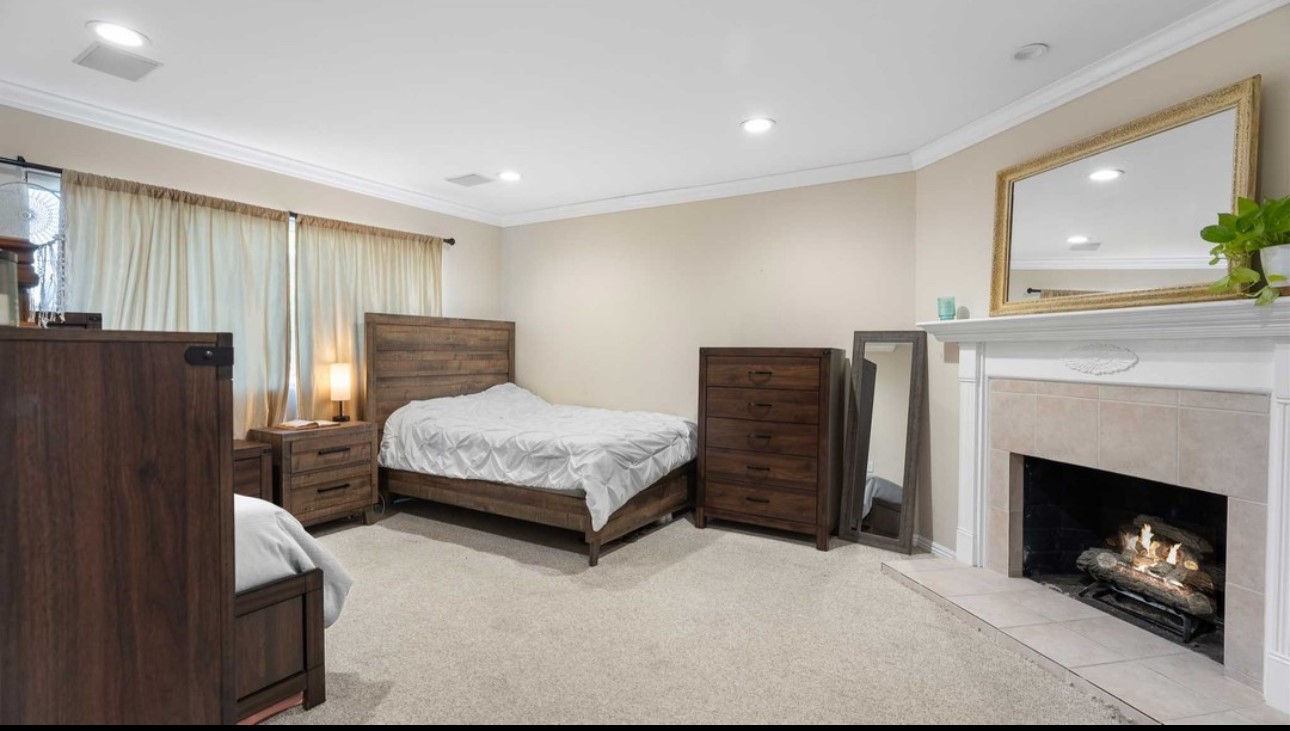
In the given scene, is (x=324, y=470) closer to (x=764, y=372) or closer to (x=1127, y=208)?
(x=764, y=372)

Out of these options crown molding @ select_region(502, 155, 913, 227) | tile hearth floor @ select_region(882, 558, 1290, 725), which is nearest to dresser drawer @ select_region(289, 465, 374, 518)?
crown molding @ select_region(502, 155, 913, 227)

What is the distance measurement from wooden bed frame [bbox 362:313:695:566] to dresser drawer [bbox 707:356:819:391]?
755 millimetres

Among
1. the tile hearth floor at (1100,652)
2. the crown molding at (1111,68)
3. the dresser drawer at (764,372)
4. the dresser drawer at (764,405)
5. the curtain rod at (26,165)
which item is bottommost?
the tile hearth floor at (1100,652)

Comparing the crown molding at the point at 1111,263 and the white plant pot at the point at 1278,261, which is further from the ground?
the crown molding at the point at 1111,263

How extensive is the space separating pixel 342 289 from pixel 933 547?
4.29m

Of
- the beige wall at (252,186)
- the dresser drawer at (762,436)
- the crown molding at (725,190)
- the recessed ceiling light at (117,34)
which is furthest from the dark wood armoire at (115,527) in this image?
the crown molding at (725,190)

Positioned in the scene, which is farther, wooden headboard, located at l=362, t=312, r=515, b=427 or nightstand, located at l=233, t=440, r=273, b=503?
wooden headboard, located at l=362, t=312, r=515, b=427

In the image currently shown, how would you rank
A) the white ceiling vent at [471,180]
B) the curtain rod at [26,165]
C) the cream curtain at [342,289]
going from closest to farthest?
1. the curtain rod at [26,165]
2. the cream curtain at [342,289]
3. the white ceiling vent at [471,180]

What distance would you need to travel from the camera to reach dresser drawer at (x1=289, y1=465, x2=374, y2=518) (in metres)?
3.55

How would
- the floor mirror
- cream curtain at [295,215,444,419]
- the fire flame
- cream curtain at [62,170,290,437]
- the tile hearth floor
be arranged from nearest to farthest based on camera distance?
the tile hearth floor, the fire flame, cream curtain at [62,170,290,437], the floor mirror, cream curtain at [295,215,444,419]

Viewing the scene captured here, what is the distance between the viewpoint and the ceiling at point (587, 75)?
2.15 metres

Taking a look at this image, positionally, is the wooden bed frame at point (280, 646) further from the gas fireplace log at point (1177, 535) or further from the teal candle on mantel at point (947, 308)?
the gas fireplace log at point (1177, 535)

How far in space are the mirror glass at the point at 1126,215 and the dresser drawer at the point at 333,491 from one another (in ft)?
13.2

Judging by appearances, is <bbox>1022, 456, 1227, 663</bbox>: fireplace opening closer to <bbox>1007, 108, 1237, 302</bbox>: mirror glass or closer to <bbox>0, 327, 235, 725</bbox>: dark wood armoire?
<bbox>1007, 108, 1237, 302</bbox>: mirror glass
